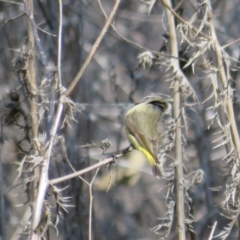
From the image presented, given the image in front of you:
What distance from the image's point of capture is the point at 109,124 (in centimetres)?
552

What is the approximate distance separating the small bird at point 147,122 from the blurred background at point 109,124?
0.41 m

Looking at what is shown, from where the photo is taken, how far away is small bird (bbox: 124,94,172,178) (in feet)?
11.6

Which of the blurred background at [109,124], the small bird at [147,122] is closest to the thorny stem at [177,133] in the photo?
the small bird at [147,122]

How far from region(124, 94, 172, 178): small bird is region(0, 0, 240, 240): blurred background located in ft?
1.36

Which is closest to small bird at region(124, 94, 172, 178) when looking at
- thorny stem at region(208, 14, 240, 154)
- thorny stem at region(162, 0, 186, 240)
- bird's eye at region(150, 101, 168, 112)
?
bird's eye at region(150, 101, 168, 112)

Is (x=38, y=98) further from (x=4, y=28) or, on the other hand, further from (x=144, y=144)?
(x=4, y=28)

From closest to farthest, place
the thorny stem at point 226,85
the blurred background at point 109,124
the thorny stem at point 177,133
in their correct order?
the thorny stem at point 226,85
the thorny stem at point 177,133
the blurred background at point 109,124

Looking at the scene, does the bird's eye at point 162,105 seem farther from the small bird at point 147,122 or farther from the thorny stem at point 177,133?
the thorny stem at point 177,133

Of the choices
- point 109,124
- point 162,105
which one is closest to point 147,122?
point 162,105

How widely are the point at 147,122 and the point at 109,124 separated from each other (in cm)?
175

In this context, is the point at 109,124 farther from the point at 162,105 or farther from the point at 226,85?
the point at 226,85

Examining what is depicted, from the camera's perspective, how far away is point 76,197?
4387 millimetres

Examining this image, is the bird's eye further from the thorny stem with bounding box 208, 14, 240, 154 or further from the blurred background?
the thorny stem with bounding box 208, 14, 240, 154

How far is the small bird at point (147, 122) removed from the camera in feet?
11.6
